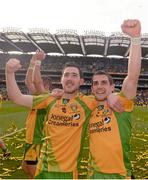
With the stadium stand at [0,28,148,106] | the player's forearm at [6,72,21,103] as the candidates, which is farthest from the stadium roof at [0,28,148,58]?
the player's forearm at [6,72,21,103]

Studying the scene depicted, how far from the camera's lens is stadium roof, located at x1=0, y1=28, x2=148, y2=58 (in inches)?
2584

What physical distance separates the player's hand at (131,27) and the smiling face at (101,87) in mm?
735

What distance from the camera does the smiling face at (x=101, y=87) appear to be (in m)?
5.42

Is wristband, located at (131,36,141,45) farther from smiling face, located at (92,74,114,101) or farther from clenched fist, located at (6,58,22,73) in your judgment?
clenched fist, located at (6,58,22,73)

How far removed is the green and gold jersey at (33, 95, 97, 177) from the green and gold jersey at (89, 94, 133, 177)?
6.6 inches

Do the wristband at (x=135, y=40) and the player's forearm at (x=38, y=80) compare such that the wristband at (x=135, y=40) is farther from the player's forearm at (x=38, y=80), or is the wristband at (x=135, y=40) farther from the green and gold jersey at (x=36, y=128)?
the green and gold jersey at (x=36, y=128)

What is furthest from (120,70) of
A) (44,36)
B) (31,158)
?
(31,158)

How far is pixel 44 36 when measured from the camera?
66.4 metres

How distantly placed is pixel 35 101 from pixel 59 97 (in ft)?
1.16

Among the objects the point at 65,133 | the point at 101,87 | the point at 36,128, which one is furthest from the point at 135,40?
the point at 36,128

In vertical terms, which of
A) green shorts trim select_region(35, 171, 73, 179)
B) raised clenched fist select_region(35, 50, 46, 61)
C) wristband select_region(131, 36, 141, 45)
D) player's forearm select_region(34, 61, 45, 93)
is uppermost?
raised clenched fist select_region(35, 50, 46, 61)

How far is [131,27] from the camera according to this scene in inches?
194

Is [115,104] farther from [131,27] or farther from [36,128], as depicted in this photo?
[36,128]

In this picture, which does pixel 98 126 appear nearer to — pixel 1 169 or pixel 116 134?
pixel 116 134
